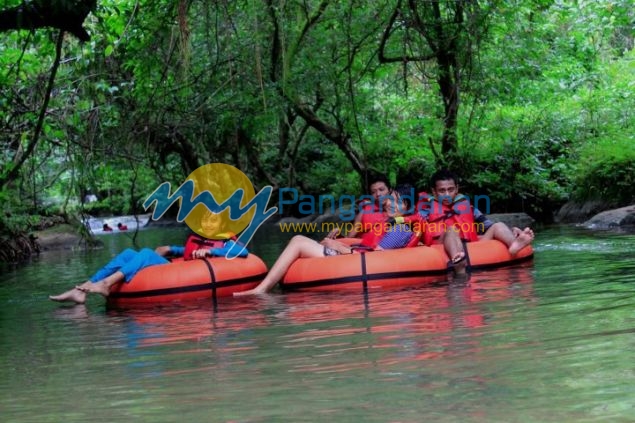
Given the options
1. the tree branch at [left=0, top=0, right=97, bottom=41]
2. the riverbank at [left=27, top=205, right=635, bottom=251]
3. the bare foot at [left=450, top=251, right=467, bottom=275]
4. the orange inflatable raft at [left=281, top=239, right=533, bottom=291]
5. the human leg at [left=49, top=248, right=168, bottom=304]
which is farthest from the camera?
the riverbank at [left=27, top=205, right=635, bottom=251]

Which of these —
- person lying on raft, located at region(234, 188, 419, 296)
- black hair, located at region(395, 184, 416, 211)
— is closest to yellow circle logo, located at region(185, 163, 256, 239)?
person lying on raft, located at region(234, 188, 419, 296)

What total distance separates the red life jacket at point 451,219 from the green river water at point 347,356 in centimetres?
92

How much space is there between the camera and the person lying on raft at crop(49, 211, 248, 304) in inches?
287

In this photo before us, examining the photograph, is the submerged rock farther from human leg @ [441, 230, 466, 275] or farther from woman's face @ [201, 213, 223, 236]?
woman's face @ [201, 213, 223, 236]

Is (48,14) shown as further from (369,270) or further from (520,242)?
(520,242)

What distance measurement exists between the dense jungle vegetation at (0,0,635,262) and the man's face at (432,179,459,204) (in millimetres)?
1934

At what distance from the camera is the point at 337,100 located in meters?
13.1

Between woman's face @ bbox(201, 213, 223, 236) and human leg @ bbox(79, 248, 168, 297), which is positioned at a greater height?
woman's face @ bbox(201, 213, 223, 236)

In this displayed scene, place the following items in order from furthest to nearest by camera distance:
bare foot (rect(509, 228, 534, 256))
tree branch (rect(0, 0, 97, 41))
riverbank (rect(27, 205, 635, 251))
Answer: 1. riverbank (rect(27, 205, 635, 251))
2. bare foot (rect(509, 228, 534, 256))
3. tree branch (rect(0, 0, 97, 41))

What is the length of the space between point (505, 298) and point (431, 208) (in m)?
2.47

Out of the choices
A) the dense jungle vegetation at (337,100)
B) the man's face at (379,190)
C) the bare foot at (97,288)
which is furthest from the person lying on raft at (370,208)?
the bare foot at (97,288)

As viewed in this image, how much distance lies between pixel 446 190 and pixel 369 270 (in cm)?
144

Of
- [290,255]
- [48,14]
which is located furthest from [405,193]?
[48,14]

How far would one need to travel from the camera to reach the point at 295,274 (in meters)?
7.36
